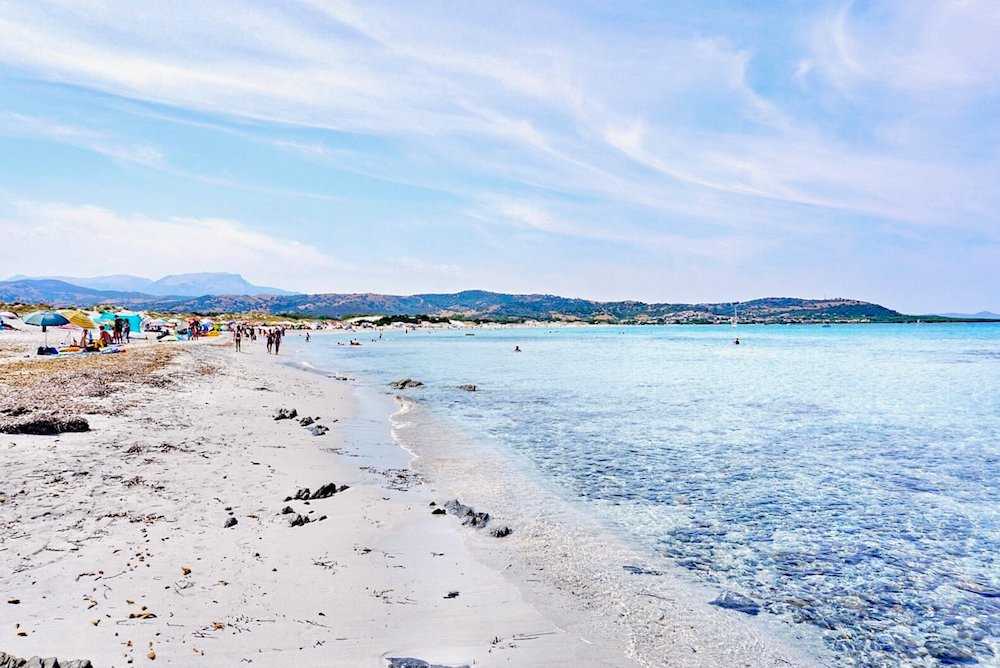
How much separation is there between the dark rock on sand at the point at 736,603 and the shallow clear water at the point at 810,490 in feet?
0.63

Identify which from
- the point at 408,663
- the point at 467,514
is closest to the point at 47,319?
the point at 467,514

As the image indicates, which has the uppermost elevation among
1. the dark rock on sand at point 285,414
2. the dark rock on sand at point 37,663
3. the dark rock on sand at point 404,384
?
the dark rock on sand at point 37,663

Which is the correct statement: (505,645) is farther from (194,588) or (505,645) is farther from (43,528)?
(43,528)

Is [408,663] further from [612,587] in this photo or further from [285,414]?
[285,414]

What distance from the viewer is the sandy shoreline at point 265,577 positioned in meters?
5.70

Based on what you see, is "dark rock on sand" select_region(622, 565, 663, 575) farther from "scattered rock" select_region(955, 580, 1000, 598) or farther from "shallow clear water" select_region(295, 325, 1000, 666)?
"scattered rock" select_region(955, 580, 1000, 598)

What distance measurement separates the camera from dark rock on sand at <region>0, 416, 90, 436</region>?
42.0 feet

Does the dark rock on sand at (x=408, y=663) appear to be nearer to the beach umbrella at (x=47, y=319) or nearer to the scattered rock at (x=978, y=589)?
the scattered rock at (x=978, y=589)

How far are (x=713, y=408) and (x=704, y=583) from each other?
19.8 m

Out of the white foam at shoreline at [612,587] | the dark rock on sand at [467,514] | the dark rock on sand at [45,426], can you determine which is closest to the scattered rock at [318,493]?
the dark rock on sand at [467,514]

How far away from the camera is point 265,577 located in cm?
717

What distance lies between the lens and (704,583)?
8.32m

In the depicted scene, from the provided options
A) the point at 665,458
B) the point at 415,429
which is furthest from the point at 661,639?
the point at 415,429

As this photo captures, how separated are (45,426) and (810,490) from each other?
1777 cm
